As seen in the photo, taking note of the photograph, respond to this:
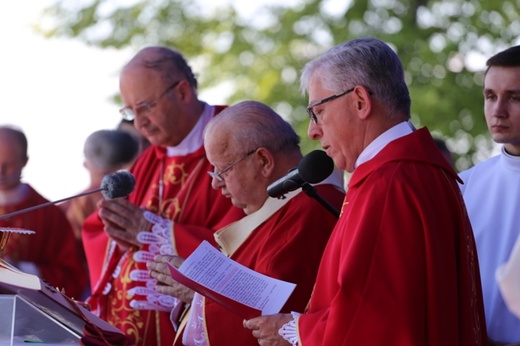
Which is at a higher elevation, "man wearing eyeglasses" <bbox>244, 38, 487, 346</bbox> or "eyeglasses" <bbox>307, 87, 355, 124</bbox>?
"eyeglasses" <bbox>307, 87, 355, 124</bbox>

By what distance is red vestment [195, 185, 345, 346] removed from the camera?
14.0ft

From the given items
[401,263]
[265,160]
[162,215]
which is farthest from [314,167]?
[162,215]

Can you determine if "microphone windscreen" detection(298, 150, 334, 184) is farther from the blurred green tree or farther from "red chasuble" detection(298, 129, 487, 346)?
the blurred green tree

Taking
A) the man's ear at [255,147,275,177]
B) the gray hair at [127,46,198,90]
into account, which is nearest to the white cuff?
the man's ear at [255,147,275,177]

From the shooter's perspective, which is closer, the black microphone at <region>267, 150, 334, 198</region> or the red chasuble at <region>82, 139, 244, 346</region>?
the black microphone at <region>267, 150, 334, 198</region>

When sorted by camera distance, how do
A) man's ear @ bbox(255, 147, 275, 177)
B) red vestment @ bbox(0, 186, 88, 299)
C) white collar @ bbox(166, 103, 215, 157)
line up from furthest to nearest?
red vestment @ bbox(0, 186, 88, 299) < white collar @ bbox(166, 103, 215, 157) < man's ear @ bbox(255, 147, 275, 177)

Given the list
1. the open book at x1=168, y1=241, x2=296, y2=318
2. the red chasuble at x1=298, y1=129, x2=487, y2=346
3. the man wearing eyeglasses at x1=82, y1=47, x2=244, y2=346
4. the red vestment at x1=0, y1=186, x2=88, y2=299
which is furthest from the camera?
the red vestment at x1=0, y1=186, x2=88, y2=299

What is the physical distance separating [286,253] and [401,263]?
1.00 metres

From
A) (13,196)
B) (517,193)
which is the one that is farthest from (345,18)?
(517,193)

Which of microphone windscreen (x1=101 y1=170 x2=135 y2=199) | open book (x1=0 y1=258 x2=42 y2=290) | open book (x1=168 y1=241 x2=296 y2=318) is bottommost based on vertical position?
open book (x1=168 y1=241 x2=296 y2=318)

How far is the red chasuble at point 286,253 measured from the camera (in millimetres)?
4281

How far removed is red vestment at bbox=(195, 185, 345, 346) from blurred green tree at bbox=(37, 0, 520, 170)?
6341 millimetres

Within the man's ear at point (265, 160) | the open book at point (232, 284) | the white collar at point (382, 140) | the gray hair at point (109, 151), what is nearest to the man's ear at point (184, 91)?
the man's ear at point (265, 160)

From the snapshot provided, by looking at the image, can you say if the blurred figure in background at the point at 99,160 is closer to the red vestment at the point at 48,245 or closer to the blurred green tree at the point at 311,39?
the red vestment at the point at 48,245
